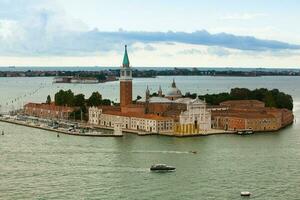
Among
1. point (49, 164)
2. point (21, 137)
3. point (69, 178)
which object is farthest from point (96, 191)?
point (21, 137)

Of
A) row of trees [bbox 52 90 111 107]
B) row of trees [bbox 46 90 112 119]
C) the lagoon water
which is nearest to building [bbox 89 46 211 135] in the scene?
row of trees [bbox 46 90 112 119]

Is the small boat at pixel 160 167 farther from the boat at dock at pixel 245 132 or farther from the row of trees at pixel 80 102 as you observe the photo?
the row of trees at pixel 80 102

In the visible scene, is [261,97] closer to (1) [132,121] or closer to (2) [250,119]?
(2) [250,119]

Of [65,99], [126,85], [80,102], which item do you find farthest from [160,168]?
[65,99]

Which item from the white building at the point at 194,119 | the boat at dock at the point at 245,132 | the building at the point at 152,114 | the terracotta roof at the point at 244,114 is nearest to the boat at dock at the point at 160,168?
the building at the point at 152,114

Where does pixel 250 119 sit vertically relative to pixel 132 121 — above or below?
above

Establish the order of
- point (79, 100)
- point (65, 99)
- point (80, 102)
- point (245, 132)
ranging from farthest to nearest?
point (65, 99) < point (79, 100) < point (80, 102) < point (245, 132)
